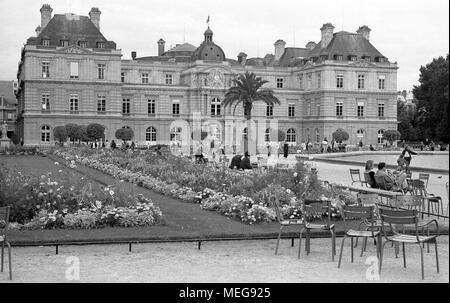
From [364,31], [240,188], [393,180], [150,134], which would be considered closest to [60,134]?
[150,134]

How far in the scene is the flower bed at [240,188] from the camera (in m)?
14.9

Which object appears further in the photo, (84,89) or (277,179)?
(84,89)

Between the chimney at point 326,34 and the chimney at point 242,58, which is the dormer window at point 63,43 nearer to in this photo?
the chimney at point 242,58

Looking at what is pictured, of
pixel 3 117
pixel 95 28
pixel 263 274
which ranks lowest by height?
pixel 263 274

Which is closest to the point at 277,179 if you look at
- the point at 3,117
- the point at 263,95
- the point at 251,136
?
the point at 263,95

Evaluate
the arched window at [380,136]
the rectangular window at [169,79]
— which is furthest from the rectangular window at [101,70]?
the arched window at [380,136]

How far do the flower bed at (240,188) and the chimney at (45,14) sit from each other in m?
49.7

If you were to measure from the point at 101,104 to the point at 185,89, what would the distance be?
33.4 feet

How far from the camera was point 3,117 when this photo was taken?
332 ft

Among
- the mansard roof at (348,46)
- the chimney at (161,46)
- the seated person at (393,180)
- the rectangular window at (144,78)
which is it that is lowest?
the seated person at (393,180)

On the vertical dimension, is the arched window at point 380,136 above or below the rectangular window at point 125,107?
below

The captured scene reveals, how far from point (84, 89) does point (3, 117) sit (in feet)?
134

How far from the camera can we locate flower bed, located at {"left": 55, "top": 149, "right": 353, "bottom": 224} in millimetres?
14891
